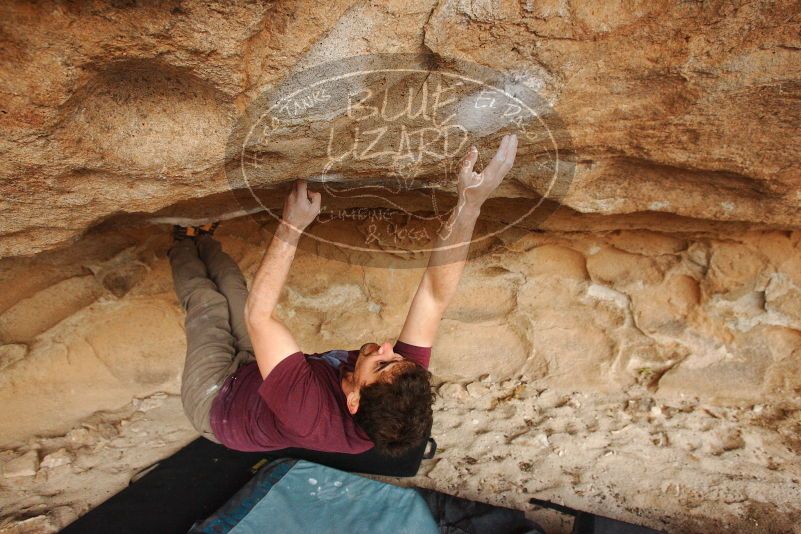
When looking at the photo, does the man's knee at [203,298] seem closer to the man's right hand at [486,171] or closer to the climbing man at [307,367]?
the climbing man at [307,367]

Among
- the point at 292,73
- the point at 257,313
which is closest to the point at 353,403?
the point at 257,313

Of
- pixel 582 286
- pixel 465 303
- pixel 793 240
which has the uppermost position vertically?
pixel 793 240

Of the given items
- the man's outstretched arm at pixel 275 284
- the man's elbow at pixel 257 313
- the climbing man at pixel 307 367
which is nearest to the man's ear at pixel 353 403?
the climbing man at pixel 307 367

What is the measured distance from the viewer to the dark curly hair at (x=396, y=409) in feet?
4.81

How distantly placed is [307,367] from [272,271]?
0.92 feet

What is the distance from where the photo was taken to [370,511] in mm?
1950

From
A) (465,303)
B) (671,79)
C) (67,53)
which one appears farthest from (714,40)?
(465,303)

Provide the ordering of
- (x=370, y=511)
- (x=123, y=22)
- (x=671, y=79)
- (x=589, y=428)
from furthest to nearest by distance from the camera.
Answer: (x=589, y=428), (x=370, y=511), (x=671, y=79), (x=123, y=22)

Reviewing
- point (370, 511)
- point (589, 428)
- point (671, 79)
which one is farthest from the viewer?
point (589, 428)

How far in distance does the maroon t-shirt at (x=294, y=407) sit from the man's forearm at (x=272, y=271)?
16 cm

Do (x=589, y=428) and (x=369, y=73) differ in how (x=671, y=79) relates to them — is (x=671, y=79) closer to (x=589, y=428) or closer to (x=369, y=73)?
(x=369, y=73)

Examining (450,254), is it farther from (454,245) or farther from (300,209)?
(300,209)

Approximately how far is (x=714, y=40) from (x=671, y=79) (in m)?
0.12

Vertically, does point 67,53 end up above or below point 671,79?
below
